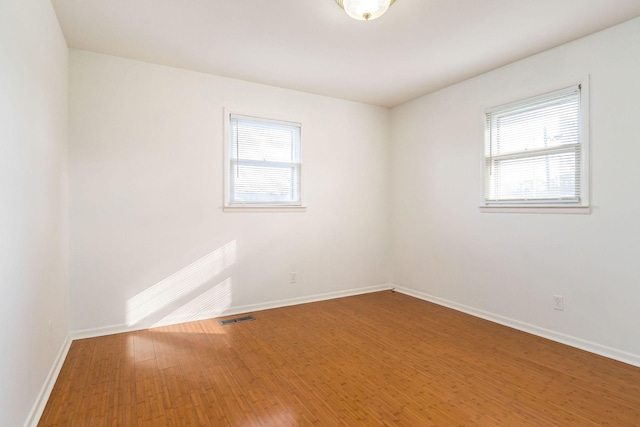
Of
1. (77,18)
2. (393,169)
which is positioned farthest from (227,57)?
(393,169)

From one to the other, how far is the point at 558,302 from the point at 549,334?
1.03 feet

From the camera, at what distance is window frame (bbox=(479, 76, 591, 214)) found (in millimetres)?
2912

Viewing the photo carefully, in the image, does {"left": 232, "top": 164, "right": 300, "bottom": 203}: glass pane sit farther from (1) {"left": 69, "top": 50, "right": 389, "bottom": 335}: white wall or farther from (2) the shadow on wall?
(2) the shadow on wall

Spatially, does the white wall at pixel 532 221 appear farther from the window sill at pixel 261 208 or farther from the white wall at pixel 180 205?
the window sill at pixel 261 208

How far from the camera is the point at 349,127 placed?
186 inches

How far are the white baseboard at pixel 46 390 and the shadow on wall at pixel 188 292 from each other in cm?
67

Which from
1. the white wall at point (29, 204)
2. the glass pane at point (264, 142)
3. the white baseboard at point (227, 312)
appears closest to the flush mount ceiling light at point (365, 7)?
the white wall at point (29, 204)

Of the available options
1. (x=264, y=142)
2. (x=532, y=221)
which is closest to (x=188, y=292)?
(x=264, y=142)

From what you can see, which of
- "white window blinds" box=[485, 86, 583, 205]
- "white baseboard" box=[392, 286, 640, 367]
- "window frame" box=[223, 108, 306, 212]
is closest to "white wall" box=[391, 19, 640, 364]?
"white baseboard" box=[392, 286, 640, 367]

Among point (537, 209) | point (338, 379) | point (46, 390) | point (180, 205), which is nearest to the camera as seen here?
point (46, 390)

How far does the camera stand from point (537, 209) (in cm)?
325

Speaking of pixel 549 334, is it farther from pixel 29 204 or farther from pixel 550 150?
pixel 29 204

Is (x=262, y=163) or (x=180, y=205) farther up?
(x=262, y=163)

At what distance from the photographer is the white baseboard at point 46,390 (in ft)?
6.16
